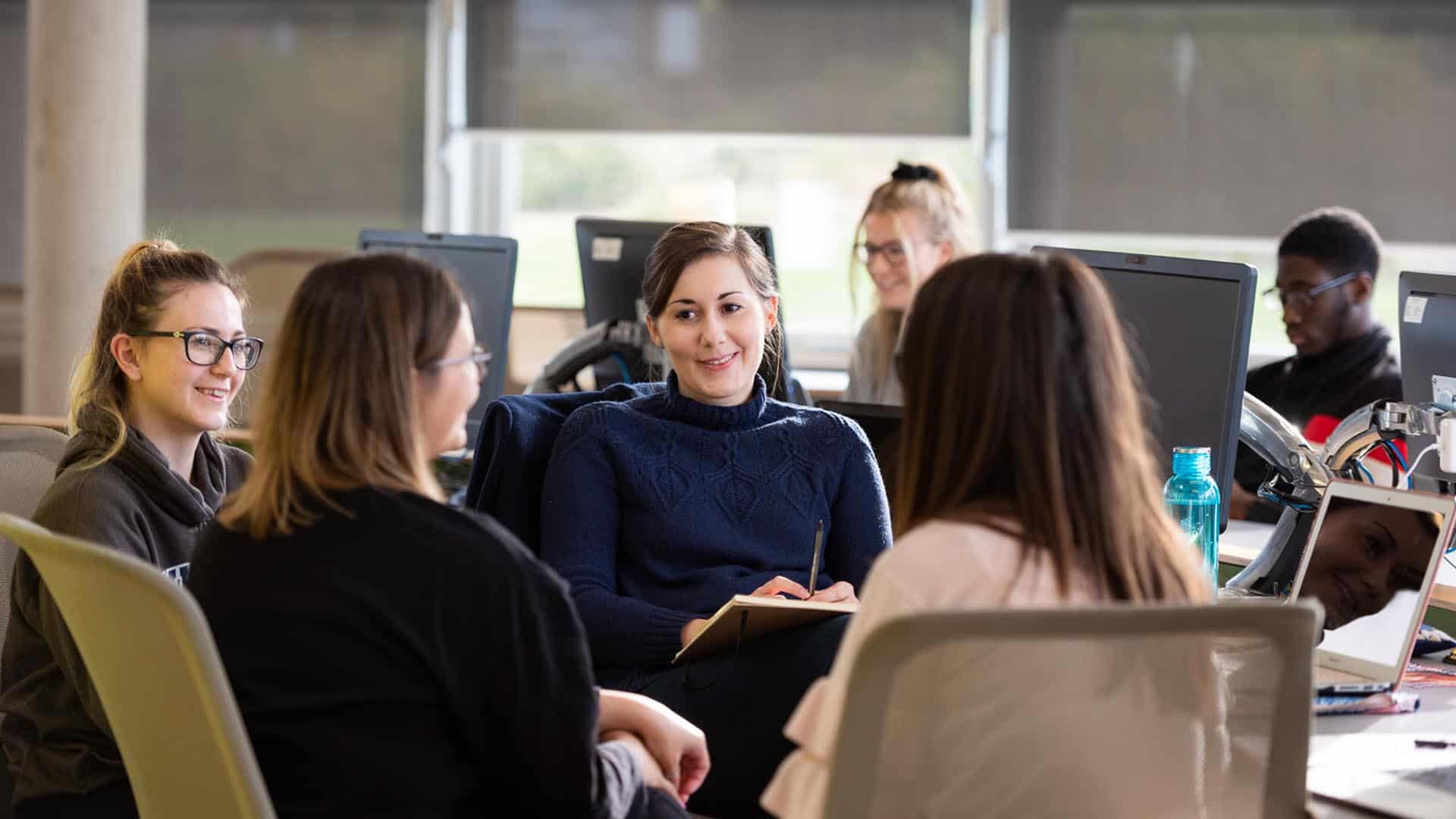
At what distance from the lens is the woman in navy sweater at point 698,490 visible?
2211 mm

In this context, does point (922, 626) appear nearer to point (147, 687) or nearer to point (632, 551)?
point (147, 687)

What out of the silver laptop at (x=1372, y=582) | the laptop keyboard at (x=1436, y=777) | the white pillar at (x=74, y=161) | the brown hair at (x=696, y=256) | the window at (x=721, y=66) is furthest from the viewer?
the window at (x=721, y=66)

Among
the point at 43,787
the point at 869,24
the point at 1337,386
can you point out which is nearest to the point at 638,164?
the point at 869,24

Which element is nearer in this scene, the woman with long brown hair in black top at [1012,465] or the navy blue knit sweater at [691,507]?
the woman with long brown hair in black top at [1012,465]

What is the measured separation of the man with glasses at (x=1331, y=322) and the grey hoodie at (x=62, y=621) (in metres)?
2.36

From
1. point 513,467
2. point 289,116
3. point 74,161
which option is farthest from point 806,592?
point 289,116

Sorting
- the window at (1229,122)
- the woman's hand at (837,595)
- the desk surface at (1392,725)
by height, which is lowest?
the desk surface at (1392,725)

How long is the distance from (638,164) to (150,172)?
1866 mm

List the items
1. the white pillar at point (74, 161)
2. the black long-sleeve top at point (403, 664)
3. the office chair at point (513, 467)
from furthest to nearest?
the white pillar at point (74, 161) < the office chair at point (513, 467) < the black long-sleeve top at point (403, 664)

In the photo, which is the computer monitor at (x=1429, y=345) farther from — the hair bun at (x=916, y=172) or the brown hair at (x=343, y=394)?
the brown hair at (x=343, y=394)

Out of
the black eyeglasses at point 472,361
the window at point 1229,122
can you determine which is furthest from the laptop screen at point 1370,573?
the window at point 1229,122

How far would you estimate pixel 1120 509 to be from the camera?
1.29 metres

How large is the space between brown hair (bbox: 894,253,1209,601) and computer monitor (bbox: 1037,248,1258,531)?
790 millimetres

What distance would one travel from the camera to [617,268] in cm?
322
